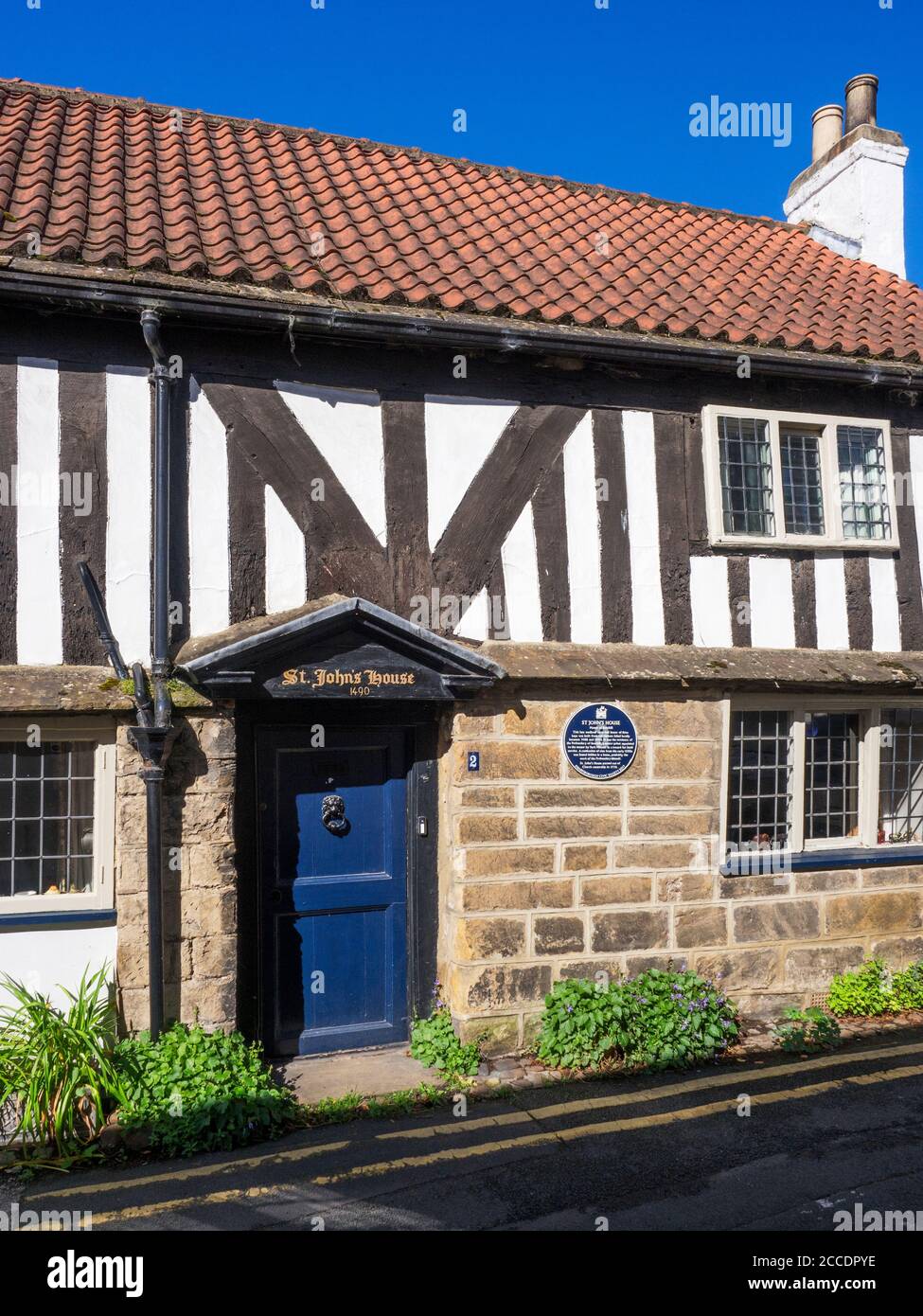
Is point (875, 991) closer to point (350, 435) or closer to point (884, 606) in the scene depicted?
point (884, 606)

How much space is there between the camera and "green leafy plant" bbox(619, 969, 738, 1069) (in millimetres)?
6312

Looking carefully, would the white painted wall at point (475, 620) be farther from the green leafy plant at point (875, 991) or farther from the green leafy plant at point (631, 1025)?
the green leafy plant at point (875, 991)

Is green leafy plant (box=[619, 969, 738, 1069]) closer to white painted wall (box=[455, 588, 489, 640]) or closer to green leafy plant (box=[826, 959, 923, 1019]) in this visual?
green leafy plant (box=[826, 959, 923, 1019])

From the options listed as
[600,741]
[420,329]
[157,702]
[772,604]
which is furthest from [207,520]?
[772,604]

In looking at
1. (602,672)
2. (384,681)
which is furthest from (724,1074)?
(384,681)

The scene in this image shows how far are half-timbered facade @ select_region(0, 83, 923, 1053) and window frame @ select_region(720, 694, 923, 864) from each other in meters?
0.04

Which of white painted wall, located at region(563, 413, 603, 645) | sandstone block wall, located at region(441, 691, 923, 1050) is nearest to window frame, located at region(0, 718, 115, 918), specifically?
sandstone block wall, located at region(441, 691, 923, 1050)

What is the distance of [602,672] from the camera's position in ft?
21.9

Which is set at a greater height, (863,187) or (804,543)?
(863,187)

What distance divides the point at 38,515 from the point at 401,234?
155 inches

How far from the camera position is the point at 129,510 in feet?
19.9

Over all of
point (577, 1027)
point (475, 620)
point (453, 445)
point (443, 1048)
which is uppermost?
point (453, 445)

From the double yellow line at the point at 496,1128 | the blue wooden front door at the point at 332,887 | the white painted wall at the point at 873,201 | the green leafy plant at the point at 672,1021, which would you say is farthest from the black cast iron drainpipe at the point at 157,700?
the white painted wall at the point at 873,201

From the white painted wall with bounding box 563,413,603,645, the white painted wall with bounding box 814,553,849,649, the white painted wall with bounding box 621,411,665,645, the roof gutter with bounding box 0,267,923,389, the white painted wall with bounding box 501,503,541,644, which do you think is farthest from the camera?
the white painted wall with bounding box 814,553,849,649
